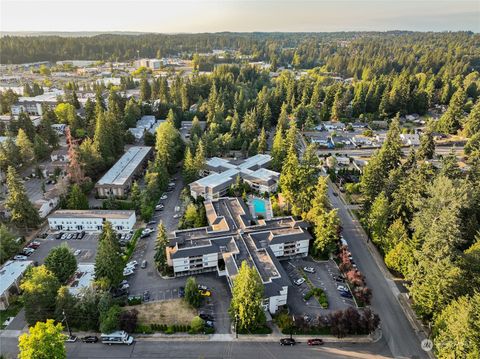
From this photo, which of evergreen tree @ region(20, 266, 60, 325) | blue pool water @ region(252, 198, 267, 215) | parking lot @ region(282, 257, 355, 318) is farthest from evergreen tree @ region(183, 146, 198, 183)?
evergreen tree @ region(20, 266, 60, 325)

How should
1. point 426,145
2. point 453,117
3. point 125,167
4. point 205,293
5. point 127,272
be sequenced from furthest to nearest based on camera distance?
point 453,117, point 426,145, point 125,167, point 127,272, point 205,293

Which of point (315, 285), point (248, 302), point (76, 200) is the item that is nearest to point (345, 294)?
point (315, 285)

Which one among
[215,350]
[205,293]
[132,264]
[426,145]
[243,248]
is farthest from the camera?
[426,145]

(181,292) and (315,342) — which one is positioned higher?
(315,342)

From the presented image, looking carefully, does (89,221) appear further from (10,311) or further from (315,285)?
→ (315,285)

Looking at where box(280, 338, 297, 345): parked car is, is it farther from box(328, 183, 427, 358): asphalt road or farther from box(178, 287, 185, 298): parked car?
box(178, 287, 185, 298): parked car

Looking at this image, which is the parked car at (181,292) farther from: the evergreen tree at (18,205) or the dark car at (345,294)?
the evergreen tree at (18,205)

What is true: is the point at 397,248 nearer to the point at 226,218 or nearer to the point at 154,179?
the point at 226,218
